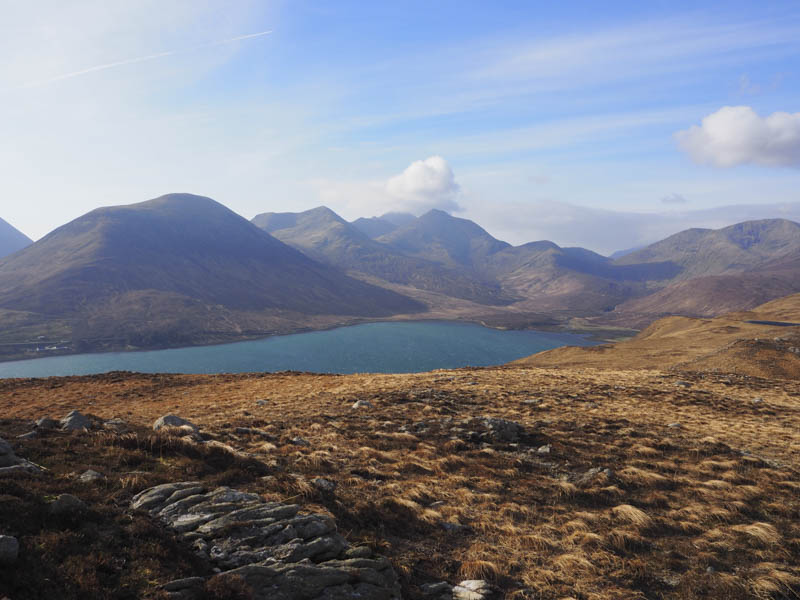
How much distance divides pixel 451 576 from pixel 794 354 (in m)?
75.5

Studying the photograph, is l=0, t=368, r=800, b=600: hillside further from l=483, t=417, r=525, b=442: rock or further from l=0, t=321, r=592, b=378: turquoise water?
l=0, t=321, r=592, b=378: turquoise water

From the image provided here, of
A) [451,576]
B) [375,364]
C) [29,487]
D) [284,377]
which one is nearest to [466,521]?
[451,576]

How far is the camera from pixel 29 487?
9.11 metres

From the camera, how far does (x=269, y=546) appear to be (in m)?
9.11

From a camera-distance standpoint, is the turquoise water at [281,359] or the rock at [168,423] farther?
the turquoise water at [281,359]

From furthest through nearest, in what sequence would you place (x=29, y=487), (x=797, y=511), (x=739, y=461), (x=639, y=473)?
(x=739, y=461) < (x=639, y=473) < (x=797, y=511) < (x=29, y=487)

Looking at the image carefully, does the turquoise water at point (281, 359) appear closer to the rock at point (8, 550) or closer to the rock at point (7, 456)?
the rock at point (7, 456)

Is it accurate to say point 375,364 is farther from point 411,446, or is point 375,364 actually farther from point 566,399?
point 411,446

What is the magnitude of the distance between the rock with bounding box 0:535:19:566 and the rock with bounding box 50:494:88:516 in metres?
1.82

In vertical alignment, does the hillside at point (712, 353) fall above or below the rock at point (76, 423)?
below

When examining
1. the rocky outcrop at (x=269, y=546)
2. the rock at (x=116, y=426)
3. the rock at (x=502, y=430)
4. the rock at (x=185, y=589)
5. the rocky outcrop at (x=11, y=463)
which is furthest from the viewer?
the rock at (x=502, y=430)

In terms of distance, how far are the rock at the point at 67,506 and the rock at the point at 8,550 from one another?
182 cm

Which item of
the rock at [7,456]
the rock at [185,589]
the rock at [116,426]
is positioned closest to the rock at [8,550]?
the rock at [185,589]

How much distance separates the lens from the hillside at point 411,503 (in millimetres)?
8031
